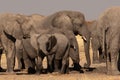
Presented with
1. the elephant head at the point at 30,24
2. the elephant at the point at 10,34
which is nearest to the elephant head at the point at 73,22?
the elephant head at the point at 30,24

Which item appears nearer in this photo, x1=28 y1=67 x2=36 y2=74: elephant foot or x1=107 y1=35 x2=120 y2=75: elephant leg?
x1=107 y1=35 x2=120 y2=75: elephant leg

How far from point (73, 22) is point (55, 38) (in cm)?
385

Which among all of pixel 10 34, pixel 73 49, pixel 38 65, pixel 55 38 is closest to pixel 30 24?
pixel 10 34

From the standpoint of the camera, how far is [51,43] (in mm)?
17859

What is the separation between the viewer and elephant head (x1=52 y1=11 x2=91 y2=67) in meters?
20.9

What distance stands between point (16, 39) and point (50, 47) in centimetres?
293

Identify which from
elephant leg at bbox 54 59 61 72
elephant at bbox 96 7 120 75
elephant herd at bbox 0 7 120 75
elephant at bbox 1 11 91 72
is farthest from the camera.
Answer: elephant at bbox 1 11 91 72

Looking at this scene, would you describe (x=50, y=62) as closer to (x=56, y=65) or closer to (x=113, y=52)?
(x=56, y=65)

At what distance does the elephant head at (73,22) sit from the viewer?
2088cm

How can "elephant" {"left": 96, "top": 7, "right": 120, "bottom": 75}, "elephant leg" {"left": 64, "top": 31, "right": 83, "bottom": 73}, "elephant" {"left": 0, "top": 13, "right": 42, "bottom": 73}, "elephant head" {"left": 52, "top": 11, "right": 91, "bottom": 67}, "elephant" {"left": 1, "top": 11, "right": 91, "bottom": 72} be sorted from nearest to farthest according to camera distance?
"elephant" {"left": 96, "top": 7, "right": 120, "bottom": 75} → "elephant leg" {"left": 64, "top": 31, "right": 83, "bottom": 73} → "elephant" {"left": 1, "top": 11, "right": 91, "bottom": 72} → "elephant" {"left": 0, "top": 13, "right": 42, "bottom": 73} → "elephant head" {"left": 52, "top": 11, "right": 91, "bottom": 67}

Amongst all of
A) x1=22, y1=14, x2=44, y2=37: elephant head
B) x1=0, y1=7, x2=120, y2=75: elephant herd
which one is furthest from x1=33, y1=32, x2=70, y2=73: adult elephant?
x1=22, y1=14, x2=44, y2=37: elephant head

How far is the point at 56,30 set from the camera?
1931cm

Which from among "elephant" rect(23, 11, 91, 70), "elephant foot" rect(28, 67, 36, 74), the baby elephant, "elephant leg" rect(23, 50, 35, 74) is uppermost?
"elephant" rect(23, 11, 91, 70)

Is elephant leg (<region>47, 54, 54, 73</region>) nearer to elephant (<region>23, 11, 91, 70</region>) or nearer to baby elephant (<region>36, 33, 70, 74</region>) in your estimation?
baby elephant (<region>36, 33, 70, 74</region>)
